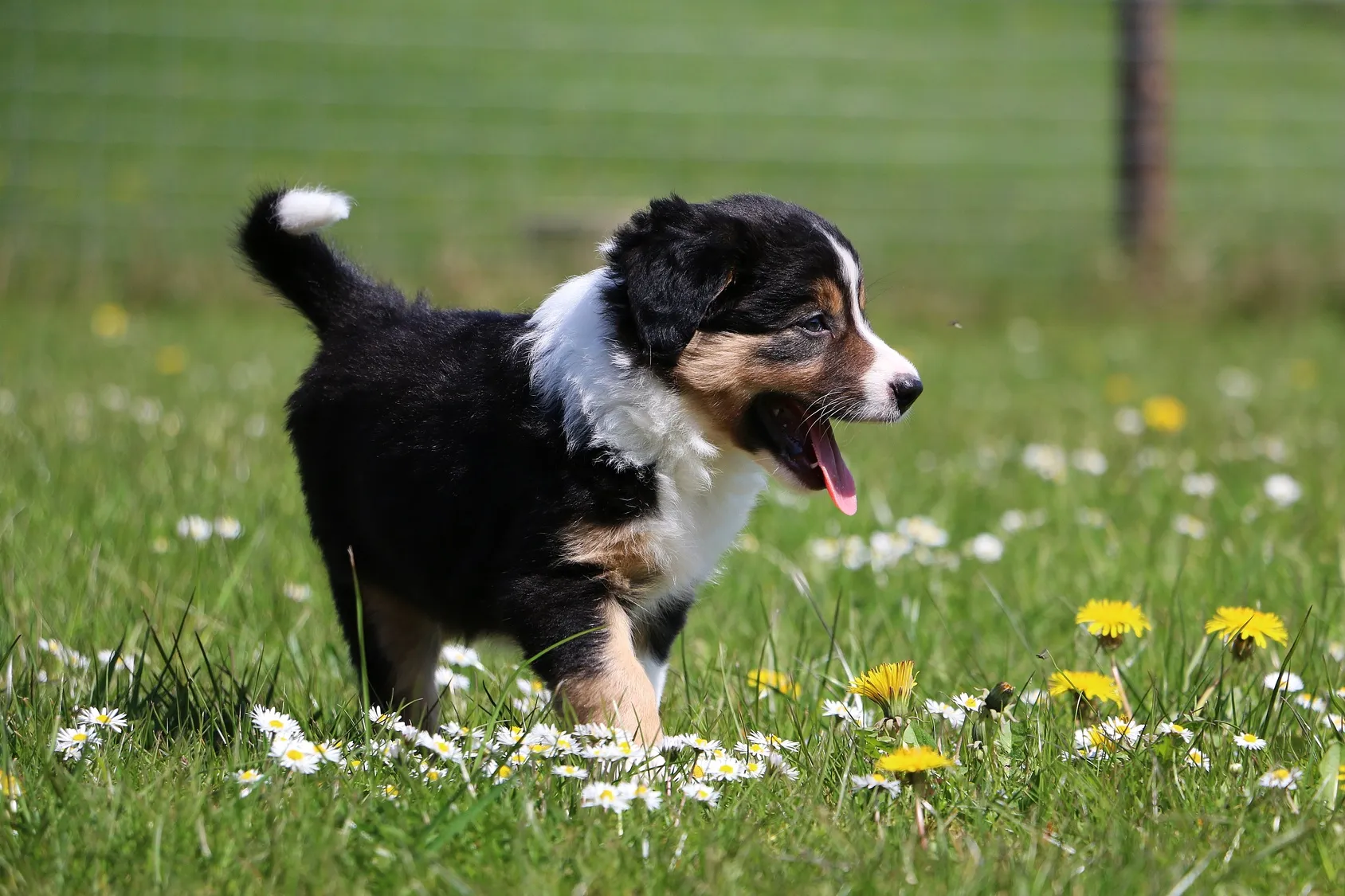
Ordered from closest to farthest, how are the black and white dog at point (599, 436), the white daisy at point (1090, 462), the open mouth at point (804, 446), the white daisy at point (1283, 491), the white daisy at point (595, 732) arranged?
the white daisy at point (595, 732) < the black and white dog at point (599, 436) < the open mouth at point (804, 446) < the white daisy at point (1283, 491) < the white daisy at point (1090, 462)

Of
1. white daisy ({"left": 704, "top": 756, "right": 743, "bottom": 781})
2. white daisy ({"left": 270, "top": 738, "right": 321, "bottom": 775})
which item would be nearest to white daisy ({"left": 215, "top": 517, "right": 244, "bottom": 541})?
white daisy ({"left": 270, "top": 738, "right": 321, "bottom": 775})

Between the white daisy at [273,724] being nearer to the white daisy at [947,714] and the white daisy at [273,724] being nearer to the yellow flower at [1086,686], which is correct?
the white daisy at [947,714]

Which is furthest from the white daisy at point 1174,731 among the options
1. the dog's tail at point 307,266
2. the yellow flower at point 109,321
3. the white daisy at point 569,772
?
the yellow flower at point 109,321

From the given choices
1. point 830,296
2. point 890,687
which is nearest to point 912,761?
point 890,687

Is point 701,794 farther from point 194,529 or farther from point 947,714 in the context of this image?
point 194,529

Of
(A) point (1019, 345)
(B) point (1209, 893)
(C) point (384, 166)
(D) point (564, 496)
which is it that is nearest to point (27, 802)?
(D) point (564, 496)

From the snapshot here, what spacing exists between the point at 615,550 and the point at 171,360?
4.76m

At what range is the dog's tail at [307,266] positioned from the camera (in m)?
2.93

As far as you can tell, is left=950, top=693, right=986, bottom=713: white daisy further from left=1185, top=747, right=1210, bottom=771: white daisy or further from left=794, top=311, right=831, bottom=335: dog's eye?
left=794, top=311, right=831, bottom=335: dog's eye

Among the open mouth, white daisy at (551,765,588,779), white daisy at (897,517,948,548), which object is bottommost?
white daisy at (897,517,948,548)

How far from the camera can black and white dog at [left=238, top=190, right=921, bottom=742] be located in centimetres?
243

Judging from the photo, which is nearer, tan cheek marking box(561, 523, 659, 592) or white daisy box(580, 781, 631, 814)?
white daisy box(580, 781, 631, 814)

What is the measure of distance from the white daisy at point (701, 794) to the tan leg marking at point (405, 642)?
0.93m

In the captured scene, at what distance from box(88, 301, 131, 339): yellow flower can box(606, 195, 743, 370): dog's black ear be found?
5.55 metres
